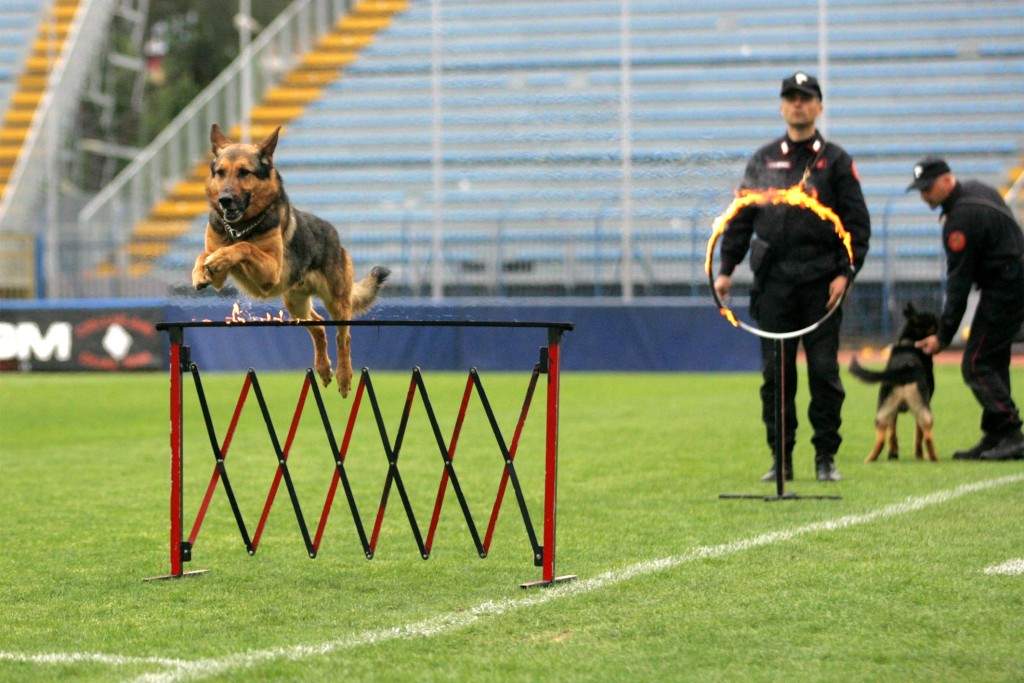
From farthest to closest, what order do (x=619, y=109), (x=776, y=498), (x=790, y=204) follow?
(x=619, y=109)
(x=790, y=204)
(x=776, y=498)

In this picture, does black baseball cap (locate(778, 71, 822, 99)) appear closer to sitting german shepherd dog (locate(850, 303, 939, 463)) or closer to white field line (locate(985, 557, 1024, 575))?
sitting german shepherd dog (locate(850, 303, 939, 463))

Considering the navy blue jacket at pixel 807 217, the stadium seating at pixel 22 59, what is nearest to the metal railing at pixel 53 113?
the stadium seating at pixel 22 59

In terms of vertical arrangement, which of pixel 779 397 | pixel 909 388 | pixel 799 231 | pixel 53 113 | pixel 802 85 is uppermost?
pixel 53 113

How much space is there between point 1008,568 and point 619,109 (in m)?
23.1

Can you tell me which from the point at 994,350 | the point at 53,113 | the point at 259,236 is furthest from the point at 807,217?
the point at 53,113

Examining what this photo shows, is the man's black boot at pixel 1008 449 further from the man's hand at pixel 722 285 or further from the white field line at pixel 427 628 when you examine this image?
the white field line at pixel 427 628

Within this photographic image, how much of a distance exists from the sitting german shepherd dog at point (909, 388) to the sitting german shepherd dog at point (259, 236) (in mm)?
6581

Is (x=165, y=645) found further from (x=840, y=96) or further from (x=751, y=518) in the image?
(x=840, y=96)

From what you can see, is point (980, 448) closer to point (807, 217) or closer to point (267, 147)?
point (807, 217)

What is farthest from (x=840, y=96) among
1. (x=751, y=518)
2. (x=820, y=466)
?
(x=751, y=518)

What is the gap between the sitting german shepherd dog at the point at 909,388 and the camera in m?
11.0

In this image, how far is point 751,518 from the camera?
8.12m

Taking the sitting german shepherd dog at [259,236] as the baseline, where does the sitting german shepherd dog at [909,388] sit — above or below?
below

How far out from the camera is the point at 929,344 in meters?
11.1
